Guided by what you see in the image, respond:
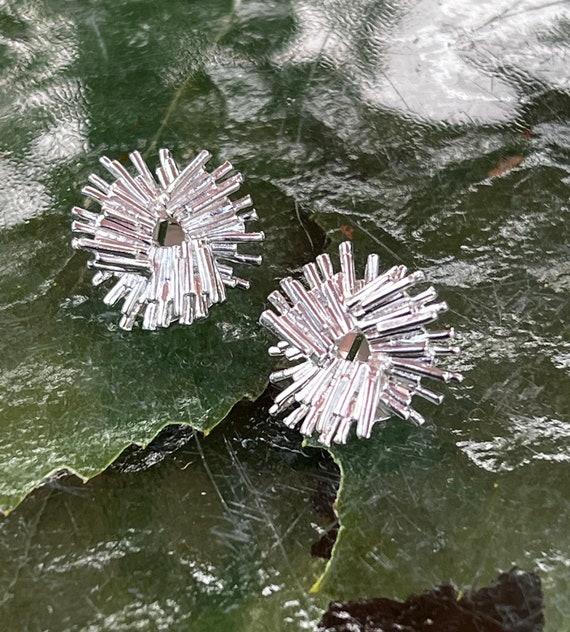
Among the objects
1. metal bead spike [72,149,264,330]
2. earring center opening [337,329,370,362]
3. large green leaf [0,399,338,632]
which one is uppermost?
metal bead spike [72,149,264,330]

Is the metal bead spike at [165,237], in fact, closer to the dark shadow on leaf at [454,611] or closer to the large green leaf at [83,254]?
the large green leaf at [83,254]

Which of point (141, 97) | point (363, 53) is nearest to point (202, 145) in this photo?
point (141, 97)

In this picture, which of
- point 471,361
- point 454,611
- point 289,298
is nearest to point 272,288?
point 289,298

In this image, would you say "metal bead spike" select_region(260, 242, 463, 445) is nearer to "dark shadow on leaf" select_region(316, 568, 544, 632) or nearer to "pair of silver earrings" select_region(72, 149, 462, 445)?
"pair of silver earrings" select_region(72, 149, 462, 445)

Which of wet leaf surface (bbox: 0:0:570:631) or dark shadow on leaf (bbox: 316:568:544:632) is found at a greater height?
wet leaf surface (bbox: 0:0:570:631)

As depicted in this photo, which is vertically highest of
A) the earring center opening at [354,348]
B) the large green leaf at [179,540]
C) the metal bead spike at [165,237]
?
the metal bead spike at [165,237]

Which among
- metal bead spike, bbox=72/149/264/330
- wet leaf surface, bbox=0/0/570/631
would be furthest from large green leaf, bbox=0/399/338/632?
metal bead spike, bbox=72/149/264/330

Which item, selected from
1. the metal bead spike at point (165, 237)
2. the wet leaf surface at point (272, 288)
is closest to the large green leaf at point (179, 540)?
the wet leaf surface at point (272, 288)

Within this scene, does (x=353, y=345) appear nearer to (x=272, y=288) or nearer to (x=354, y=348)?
(x=354, y=348)
